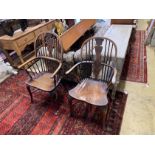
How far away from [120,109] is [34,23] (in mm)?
2756

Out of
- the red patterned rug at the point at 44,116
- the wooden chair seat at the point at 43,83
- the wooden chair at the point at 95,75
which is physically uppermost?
the wooden chair at the point at 95,75

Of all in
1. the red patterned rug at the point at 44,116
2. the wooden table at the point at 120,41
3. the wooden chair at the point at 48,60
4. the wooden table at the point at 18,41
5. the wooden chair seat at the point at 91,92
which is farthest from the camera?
the wooden table at the point at 18,41

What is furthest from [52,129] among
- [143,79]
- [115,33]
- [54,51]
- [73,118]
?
[115,33]

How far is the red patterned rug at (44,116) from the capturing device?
180 cm

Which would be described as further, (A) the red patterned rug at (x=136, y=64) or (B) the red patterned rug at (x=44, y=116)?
(A) the red patterned rug at (x=136, y=64)

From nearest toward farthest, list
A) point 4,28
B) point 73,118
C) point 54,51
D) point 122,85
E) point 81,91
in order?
point 81,91
point 73,118
point 54,51
point 122,85
point 4,28

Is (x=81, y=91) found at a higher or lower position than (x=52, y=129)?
higher

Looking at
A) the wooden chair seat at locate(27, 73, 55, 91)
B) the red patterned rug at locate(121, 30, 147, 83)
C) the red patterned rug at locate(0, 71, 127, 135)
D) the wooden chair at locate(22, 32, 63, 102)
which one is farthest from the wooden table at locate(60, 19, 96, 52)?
the red patterned rug at locate(121, 30, 147, 83)

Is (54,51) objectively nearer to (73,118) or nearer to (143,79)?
(73,118)

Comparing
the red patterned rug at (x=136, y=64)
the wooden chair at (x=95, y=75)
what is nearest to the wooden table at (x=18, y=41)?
the wooden chair at (x=95, y=75)

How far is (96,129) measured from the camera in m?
1.79

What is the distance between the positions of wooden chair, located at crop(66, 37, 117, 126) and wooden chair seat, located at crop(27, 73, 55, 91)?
0.32 meters

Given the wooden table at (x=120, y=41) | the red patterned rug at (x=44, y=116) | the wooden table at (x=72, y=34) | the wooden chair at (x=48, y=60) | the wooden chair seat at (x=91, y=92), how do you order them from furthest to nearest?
the wooden table at (x=72, y=34)
the wooden table at (x=120, y=41)
the wooden chair at (x=48, y=60)
the red patterned rug at (x=44, y=116)
the wooden chair seat at (x=91, y=92)

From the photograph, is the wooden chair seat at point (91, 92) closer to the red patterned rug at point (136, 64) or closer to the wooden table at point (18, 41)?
the red patterned rug at point (136, 64)
